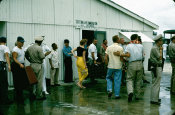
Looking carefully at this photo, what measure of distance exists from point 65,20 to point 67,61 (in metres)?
2.02

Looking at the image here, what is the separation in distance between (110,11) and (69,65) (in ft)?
14.2

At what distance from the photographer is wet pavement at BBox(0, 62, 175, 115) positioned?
681 centimetres

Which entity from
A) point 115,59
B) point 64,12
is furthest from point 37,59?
point 64,12

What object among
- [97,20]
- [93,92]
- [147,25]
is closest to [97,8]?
[97,20]

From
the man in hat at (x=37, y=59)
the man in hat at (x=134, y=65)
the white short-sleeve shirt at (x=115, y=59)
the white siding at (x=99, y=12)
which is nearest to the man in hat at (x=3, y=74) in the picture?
the man in hat at (x=37, y=59)

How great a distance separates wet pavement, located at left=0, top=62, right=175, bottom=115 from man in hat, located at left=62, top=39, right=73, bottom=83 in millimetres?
2423

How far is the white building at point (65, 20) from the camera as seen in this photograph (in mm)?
10609

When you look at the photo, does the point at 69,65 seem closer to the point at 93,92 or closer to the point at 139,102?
the point at 93,92

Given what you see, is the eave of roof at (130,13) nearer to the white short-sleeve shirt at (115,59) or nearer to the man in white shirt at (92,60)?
the man in white shirt at (92,60)

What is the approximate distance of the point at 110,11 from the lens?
1455cm

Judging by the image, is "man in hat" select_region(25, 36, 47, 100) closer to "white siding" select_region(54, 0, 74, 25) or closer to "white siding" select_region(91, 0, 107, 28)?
"white siding" select_region(54, 0, 74, 25)

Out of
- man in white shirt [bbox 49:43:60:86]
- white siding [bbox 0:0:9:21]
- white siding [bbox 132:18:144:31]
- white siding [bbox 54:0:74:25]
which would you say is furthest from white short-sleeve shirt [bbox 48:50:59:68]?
white siding [bbox 132:18:144:31]

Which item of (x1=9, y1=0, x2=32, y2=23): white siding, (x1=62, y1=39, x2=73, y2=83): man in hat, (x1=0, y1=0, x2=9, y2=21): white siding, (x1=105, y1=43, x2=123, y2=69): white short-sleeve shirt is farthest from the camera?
(x1=62, y1=39, x2=73, y2=83): man in hat

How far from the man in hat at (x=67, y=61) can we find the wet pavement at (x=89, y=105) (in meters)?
2.42
